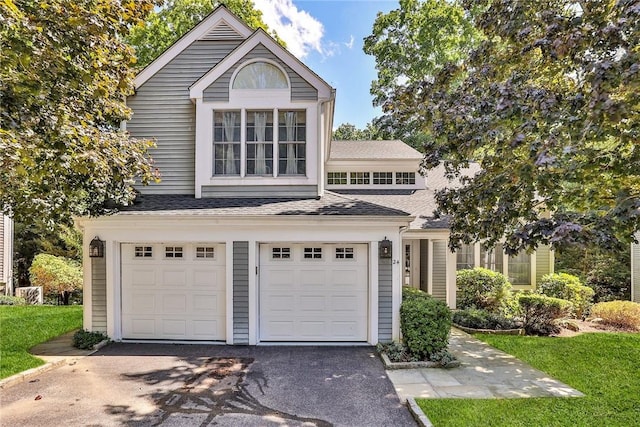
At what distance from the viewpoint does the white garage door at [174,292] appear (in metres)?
8.23

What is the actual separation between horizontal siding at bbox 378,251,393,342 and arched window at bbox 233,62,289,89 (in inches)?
202

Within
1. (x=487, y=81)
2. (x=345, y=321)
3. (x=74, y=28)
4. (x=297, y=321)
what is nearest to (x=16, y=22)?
(x=74, y=28)

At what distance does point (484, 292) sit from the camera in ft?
38.8

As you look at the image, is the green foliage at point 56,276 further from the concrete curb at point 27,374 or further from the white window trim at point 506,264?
the white window trim at point 506,264

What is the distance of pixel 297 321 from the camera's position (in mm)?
8172

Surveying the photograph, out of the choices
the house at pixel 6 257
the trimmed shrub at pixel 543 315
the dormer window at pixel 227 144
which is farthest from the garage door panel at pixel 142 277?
the house at pixel 6 257

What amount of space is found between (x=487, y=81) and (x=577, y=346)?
20.7 feet

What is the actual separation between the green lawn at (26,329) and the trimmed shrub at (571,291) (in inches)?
558

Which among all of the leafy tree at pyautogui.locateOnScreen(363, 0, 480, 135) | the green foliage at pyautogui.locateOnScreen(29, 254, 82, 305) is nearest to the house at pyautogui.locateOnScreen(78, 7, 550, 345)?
the green foliage at pyautogui.locateOnScreen(29, 254, 82, 305)

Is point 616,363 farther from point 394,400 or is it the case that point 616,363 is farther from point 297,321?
point 297,321

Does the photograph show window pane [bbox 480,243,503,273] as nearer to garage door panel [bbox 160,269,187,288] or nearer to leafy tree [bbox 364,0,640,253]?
leafy tree [bbox 364,0,640,253]

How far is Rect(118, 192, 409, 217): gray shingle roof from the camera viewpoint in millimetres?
7965

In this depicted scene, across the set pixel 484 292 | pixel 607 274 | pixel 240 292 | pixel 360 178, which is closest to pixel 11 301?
pixel 240 292

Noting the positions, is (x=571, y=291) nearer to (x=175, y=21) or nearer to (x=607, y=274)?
(x=607, y=274)
